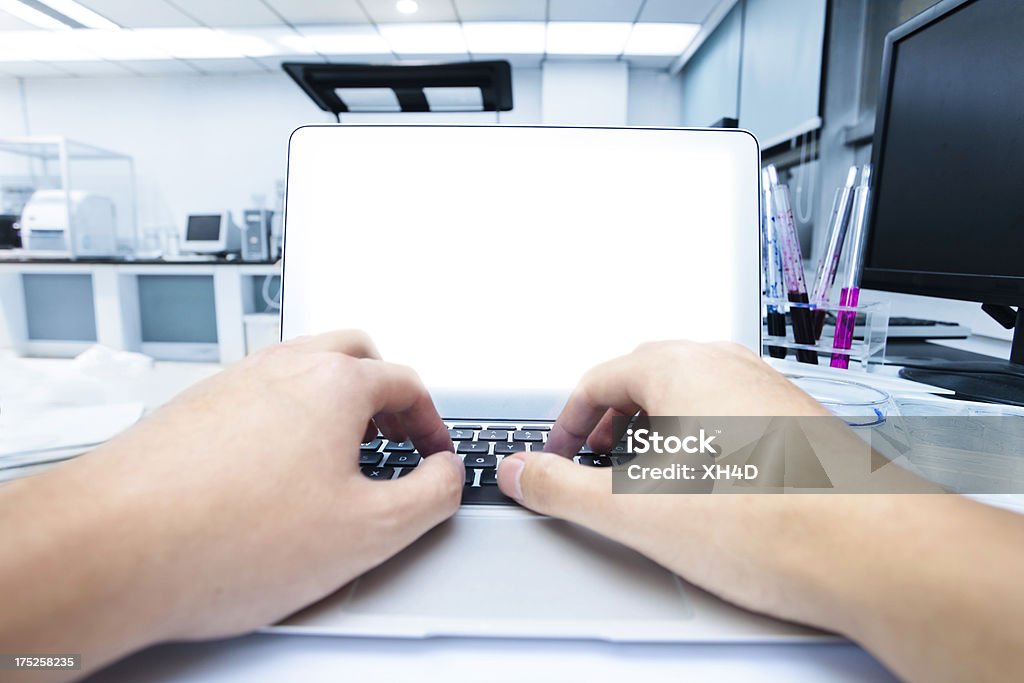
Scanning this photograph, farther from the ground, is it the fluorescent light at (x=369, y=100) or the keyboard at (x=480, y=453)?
the fluorescent light at (x=369, y=100)

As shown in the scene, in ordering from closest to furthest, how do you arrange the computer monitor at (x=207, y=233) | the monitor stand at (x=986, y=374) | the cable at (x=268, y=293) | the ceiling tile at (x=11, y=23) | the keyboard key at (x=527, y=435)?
the keyboard key at (x=527, y=435) → the monitor stand at (x=986, y=374) → the cable at (x=268, y=293) → the ceiling tile at (x=11, y=23) → the computer monitor at (x=207, y=233)

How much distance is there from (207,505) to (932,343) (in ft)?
3.20

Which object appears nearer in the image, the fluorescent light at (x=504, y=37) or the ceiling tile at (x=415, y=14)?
the ceiling tile at (x=415, y=14)

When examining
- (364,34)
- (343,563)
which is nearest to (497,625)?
(343,563)

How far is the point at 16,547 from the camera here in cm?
16

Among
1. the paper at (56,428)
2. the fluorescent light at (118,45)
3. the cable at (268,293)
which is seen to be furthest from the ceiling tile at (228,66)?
the paper at (56,428)

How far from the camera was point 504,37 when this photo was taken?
3.46m

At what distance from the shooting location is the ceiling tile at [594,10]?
2.96 meters

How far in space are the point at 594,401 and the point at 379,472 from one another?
0.14 metres

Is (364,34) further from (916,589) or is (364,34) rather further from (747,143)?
(916,589)

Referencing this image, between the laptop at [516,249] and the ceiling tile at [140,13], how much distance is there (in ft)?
11.9

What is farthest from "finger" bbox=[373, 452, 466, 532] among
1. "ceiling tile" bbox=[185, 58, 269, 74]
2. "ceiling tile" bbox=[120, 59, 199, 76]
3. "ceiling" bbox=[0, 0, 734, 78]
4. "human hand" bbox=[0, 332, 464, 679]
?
"ceiling tile" bbox=[120, 59, 199, 76]

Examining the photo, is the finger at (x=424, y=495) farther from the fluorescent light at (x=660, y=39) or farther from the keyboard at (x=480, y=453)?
the fluorescent light at (x=660, y=39)

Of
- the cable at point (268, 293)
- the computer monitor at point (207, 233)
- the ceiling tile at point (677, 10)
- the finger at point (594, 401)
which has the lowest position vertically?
the cable at point (268, 293)
